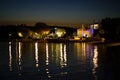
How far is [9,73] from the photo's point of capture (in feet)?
71.7

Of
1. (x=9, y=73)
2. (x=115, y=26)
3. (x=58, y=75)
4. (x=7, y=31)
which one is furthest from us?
(x=7, y=31)

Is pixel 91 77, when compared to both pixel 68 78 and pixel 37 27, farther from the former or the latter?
pixel 37 27

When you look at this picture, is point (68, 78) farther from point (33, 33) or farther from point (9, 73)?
point (33, 33)

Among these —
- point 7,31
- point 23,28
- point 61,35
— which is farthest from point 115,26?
point 7,31

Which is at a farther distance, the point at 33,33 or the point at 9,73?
the point at 33,33

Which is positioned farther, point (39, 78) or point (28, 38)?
point (28, 38)

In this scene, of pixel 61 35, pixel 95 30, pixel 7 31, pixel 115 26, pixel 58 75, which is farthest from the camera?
pixel 7 31

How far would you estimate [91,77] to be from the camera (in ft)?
63.8

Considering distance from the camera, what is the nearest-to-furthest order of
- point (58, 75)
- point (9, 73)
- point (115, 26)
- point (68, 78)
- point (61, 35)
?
point (68, 78) → point (58, 75) → point (9, 73) → point (115, 26) → point (61, 35)

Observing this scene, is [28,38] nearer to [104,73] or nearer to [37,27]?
[37,27]

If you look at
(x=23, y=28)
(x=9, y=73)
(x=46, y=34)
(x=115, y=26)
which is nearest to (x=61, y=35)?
(x=46, y=34)

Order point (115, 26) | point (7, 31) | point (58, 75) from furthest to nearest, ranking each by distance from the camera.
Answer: point (7, 31)
point (115, 26)
point (58, 75)

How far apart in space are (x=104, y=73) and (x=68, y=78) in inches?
120

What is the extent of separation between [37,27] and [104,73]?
333ft
